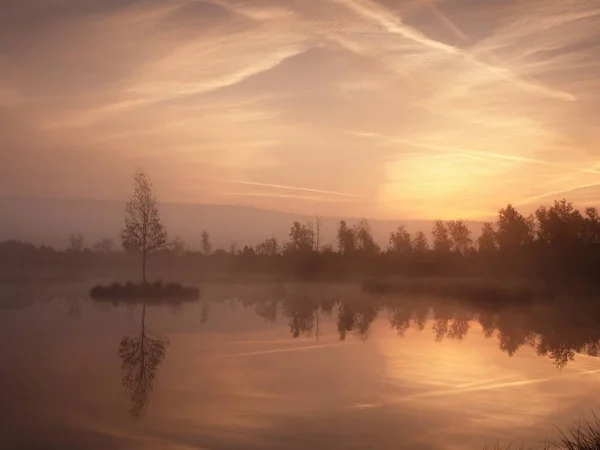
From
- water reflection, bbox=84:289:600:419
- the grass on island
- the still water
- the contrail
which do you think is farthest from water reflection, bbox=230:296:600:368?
the grass on island

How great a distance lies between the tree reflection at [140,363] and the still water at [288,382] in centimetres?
5

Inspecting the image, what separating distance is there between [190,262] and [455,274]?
55128 millimetres

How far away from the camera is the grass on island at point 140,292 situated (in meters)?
39.9

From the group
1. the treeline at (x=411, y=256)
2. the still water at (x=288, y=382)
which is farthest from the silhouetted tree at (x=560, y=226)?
the still water at (x=288, y=382)

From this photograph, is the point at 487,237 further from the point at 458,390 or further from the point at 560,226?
the point at 458,390

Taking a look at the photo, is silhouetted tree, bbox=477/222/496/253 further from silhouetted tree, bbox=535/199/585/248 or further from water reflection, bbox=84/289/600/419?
water reflection, bbox=84/289/600/419

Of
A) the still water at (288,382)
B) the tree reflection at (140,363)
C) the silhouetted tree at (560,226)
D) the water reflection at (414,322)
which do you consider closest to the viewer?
the still water at (288,382)

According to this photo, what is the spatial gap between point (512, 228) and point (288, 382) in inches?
2670

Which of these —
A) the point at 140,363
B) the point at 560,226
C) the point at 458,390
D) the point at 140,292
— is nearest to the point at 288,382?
the point at 458,390

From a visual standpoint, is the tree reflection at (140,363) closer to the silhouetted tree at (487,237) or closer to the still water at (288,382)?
the still water at (288,382)

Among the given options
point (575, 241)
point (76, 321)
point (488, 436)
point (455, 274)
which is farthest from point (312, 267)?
point (488, 436)

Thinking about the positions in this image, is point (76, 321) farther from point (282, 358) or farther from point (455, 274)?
point (455, 274)

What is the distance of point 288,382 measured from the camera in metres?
14.1

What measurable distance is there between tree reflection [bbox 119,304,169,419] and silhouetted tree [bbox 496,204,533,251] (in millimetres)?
60159
